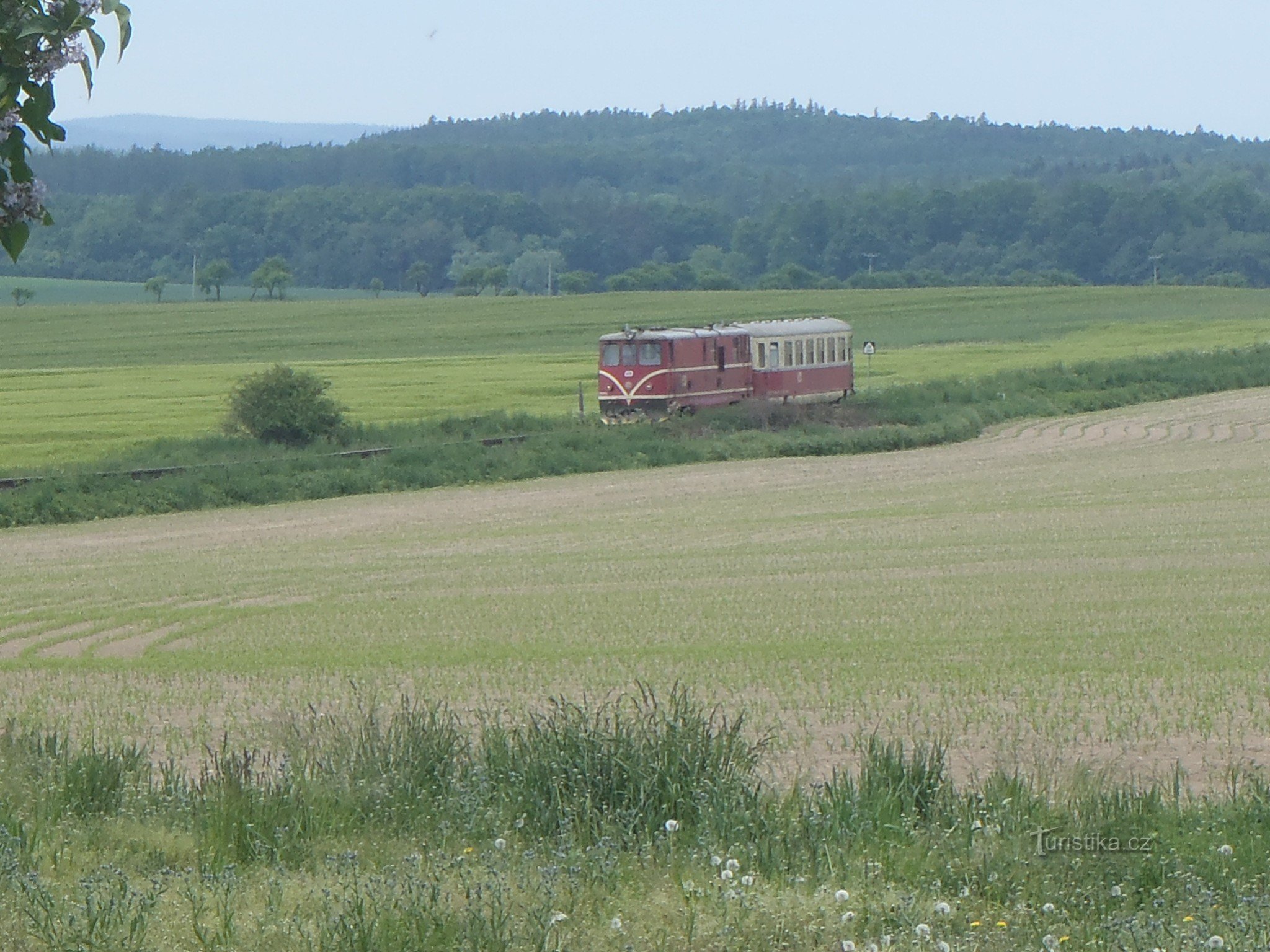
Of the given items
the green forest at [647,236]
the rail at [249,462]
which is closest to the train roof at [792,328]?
the rail at [249,462]

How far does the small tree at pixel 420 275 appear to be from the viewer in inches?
5428

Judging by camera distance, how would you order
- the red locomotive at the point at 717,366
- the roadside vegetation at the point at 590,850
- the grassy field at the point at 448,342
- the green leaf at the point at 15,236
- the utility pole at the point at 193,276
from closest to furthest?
the roadside vegetation at the point at 590,850, the green leaf at the point at 15,236, the red locomotive at the point at 717,366, the grassy field at the point at 448,342, the utility pole at the point at 193,276

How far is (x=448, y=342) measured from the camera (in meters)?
75.7

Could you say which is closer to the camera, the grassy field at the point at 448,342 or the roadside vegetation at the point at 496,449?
the roadside vegetation at the point at 496,449

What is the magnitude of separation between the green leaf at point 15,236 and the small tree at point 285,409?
2865cm

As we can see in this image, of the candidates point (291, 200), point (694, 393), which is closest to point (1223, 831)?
point (694, 393)

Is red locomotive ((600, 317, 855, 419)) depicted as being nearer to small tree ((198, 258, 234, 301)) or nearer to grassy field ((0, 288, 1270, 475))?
grassy field ((0, 288, 1270, 475))

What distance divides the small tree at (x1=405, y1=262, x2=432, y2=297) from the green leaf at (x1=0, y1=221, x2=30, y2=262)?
13046 centimetres

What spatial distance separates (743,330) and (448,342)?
36.6m

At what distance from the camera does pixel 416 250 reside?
14762 centimetres

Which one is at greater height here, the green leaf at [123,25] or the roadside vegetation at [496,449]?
the green leaf at [123,25]

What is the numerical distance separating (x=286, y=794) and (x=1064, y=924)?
3325 mm

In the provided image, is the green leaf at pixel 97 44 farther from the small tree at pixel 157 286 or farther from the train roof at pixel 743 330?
the small tree at pixel 157 286

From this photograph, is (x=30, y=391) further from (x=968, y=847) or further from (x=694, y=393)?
(x=968, y=847)
